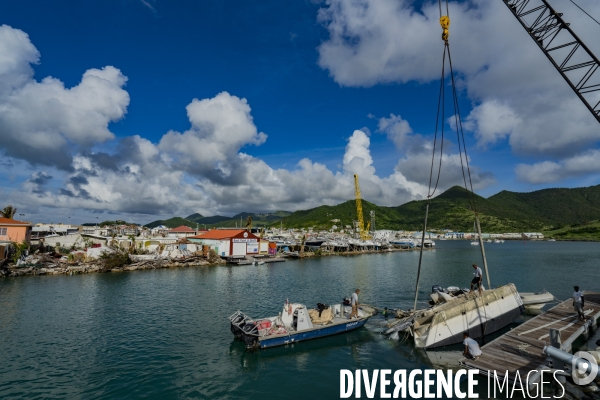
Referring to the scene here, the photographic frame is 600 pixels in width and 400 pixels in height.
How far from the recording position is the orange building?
61.0 m

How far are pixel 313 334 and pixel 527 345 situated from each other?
13985 mm

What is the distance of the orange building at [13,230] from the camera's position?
6097cm

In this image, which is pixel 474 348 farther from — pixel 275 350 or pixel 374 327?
pixel 275 350

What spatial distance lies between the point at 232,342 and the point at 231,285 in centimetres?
2621

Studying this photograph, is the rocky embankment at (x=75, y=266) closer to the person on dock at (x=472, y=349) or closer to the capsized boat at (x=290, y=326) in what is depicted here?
the capsized boat at (x=290, y=326)

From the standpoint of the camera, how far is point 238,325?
889 inches

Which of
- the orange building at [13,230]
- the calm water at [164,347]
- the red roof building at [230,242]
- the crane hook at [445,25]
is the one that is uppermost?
the crane hook at [445,25]

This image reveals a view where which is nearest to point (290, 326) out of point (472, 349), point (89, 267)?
point (472, 349)

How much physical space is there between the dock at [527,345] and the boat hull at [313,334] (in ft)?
31.2

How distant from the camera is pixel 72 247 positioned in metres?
71.0

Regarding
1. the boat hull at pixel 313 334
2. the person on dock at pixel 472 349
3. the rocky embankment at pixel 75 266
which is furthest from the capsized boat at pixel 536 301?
the rocky embankment at pixel 75 266

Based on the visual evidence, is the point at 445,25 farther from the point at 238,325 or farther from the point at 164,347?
the point at 164,347

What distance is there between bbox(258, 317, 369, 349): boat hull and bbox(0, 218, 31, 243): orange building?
223 ft

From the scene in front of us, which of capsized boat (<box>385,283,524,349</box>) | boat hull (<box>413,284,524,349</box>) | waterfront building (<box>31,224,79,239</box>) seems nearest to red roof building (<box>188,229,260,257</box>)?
waterfront building (<box>31,224,79,239</box>)
